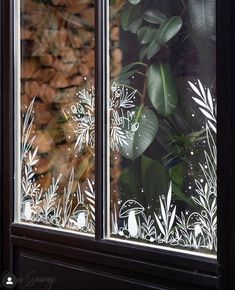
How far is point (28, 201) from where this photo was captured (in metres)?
2.42

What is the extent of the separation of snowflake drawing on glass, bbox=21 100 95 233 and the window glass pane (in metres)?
0.14

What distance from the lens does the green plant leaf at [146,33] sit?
1.94 metres

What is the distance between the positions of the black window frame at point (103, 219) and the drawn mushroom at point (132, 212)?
2.3 inches

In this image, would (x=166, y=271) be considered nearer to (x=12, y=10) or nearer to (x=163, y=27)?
(x=163, y=27)

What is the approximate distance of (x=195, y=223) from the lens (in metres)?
1.81

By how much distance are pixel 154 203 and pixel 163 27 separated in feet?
1.99

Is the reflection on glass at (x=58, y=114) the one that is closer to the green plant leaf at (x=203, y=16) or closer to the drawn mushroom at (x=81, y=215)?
the drawn mushroom at (x=81, y=215)

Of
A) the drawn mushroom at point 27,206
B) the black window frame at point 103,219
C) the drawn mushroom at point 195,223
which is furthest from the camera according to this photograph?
the drawn mushroom at point 27,206

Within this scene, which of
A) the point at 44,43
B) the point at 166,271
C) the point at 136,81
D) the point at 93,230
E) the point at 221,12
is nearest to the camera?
the point at 221,12

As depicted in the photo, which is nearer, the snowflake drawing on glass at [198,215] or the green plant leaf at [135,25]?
the snowflake drawing on glass at [198,215]

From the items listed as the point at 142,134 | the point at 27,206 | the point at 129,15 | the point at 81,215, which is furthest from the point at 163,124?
the point at 27,206

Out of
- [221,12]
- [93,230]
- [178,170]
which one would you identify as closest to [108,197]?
[93,230]

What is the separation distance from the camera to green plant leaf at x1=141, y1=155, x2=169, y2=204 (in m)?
1.92

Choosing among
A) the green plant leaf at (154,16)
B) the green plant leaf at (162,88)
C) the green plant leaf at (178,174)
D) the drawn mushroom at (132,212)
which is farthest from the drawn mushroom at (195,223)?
the green plant leaf at (154,16)
